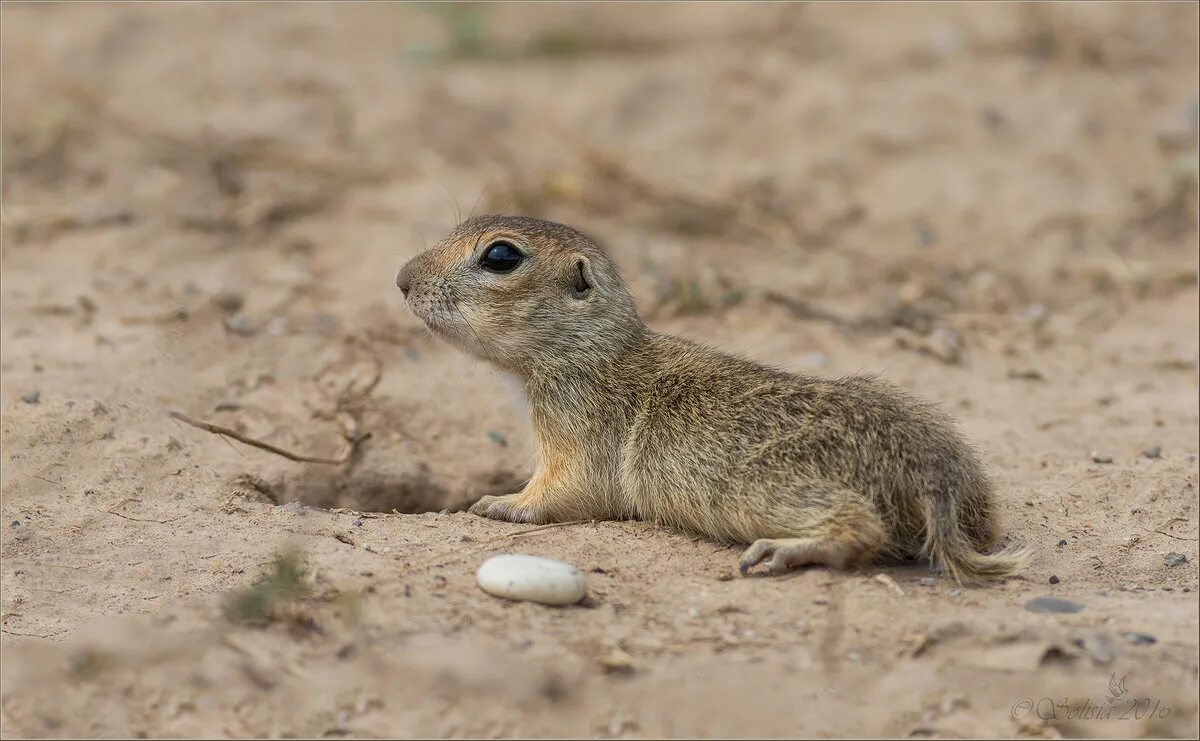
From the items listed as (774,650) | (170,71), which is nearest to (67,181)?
(170,71)

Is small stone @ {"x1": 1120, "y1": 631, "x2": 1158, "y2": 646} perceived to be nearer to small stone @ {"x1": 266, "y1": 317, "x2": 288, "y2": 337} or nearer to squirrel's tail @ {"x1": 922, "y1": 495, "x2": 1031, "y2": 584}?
squirrel's tail @ {"x1": 922, "y1": 495, "x2": 1031, "y2": 584}

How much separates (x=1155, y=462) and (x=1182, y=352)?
190cm

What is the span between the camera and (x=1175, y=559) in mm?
5121

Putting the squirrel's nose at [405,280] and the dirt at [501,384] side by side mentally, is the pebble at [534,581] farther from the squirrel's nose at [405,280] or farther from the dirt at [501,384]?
the squirrel's nose at [405,280]

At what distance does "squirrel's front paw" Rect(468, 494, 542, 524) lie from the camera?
213 inches

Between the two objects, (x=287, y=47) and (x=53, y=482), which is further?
(x=287, y=47)

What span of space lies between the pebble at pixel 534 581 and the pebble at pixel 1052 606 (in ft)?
4.67

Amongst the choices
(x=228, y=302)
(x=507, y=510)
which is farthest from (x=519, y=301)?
(x=228, y=302)

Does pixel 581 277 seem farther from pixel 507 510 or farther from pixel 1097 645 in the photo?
pixel 1097 645

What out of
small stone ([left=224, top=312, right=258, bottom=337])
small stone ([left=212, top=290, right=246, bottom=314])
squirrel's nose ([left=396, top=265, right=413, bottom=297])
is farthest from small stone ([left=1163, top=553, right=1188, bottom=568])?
small stone ([left=212, top=290, right=246, bottom=314])

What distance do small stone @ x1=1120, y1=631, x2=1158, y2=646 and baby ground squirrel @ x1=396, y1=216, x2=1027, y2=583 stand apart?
2.12 feet

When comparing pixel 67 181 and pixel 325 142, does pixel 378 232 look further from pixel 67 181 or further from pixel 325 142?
pixel 67 181

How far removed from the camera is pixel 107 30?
10.5 meters

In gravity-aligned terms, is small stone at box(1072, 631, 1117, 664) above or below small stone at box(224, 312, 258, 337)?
below
